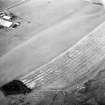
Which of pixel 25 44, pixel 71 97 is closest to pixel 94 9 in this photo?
pixel 25 44

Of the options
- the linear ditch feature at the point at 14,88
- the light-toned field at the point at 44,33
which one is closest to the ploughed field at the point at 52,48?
the light-toned field at the point at 44,33

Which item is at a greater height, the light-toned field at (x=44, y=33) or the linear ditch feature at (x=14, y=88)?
the light-toned field at (x=44, y=33)

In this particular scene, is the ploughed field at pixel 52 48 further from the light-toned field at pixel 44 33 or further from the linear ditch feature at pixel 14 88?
the linear ditch feature at pixel 14 88

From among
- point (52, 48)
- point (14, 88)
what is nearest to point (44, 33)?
point (52, 48)

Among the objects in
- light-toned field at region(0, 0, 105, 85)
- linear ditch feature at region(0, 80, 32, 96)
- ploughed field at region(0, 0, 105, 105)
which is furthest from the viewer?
light-toned field at region(0, 0, 105, 85)

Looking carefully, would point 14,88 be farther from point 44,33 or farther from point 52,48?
point 44,33

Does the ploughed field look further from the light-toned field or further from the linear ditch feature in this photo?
the linear ditch feature

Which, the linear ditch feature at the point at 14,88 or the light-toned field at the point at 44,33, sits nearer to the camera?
the linear ditch feature at the point at 14,88

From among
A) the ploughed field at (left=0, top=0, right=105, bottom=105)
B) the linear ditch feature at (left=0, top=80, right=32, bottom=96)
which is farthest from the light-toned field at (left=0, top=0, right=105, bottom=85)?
the linear ditch feature at (left=0, top=80, right=32, bottom=96)
